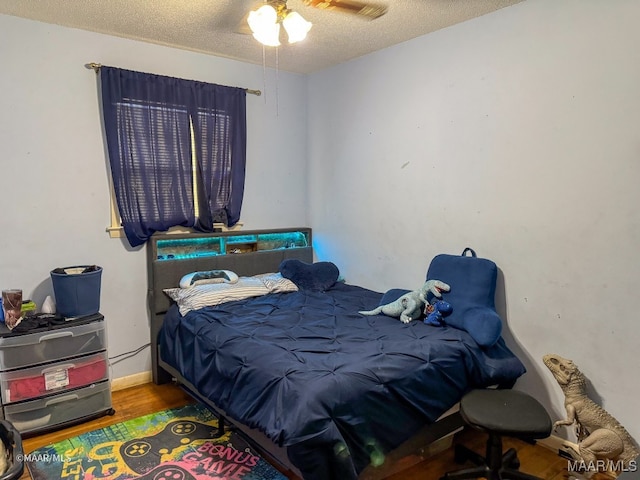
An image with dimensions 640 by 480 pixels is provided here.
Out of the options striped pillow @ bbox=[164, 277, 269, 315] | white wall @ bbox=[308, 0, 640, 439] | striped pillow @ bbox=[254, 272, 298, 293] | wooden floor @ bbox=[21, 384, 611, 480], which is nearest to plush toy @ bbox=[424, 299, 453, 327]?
white wall @ bbox=[308, 0, 640, 439]

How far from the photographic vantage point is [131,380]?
335 centimetres

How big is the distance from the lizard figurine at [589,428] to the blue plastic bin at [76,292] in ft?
9.17

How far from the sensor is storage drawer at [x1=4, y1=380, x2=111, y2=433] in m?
2.61

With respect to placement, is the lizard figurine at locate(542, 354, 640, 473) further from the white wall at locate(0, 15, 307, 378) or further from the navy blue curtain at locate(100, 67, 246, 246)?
the white wall at locate(0, 15, 307, 378)

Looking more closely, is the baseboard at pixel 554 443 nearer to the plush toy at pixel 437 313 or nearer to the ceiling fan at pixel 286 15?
the plush toy at pixel 437 313

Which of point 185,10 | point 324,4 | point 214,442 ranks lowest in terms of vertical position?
point 214,442

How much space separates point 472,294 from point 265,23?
1.91m

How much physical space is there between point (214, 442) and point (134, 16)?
263 centimetres

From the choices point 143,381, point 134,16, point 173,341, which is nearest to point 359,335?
point 173,341

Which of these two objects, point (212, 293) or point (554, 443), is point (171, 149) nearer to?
point (212, 293)

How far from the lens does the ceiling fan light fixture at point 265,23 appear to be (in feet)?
6.58

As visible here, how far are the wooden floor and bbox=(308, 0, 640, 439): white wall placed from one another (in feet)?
0.74

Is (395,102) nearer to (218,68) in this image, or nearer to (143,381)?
(218,68)

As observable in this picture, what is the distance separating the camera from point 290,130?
13.3ft
